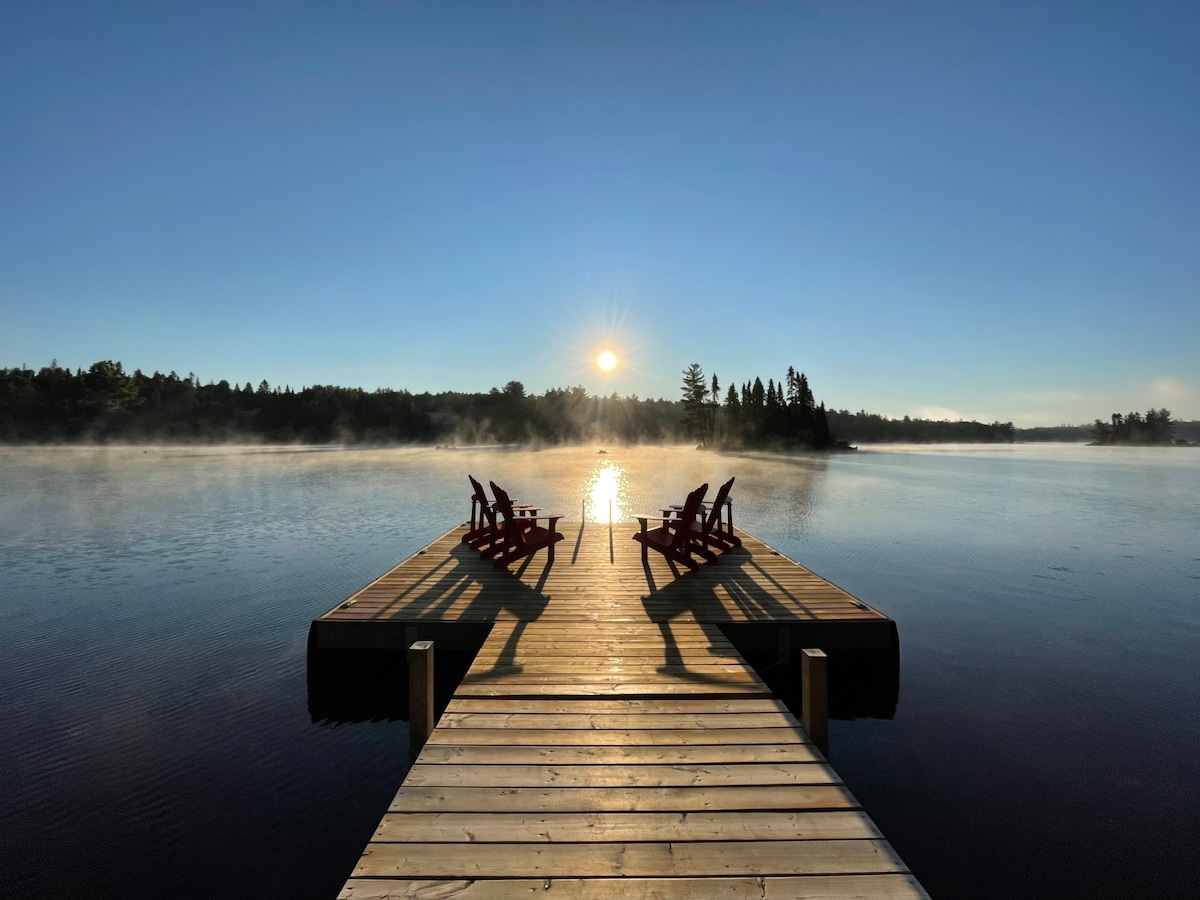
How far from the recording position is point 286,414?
90625 mm

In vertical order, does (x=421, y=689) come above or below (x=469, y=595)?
above

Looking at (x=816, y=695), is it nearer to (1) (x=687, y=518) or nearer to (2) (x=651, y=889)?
(2) (x=651, y=889)

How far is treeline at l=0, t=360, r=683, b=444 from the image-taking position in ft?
238

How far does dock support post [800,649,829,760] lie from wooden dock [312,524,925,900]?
21cm

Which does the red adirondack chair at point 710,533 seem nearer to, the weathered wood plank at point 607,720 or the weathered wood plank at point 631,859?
the weathered wood plank at point 607,720

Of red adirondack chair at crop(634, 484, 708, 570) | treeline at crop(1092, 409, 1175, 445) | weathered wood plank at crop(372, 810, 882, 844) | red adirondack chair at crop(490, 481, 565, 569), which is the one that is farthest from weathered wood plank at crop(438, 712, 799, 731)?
treeline at crop(1092, 409, 1175, 445)

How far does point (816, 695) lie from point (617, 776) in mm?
1463

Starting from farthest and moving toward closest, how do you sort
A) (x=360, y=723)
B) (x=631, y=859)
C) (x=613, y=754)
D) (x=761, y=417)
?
(x=761, y=417), (x=360, y=723), (x=613, y=754), (x=631, y=859)

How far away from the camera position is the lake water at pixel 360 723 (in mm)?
3619

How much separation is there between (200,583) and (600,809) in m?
10.2

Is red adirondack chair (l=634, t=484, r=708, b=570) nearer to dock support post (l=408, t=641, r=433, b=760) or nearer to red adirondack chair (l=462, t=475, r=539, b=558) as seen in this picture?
red adirondack chair (l=462, t=475, r=539, b=558)

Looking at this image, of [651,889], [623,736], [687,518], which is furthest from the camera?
[687,518]

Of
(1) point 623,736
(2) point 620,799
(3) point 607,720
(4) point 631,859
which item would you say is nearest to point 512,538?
(3) point 607,720

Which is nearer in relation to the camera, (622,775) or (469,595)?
(622,775)
